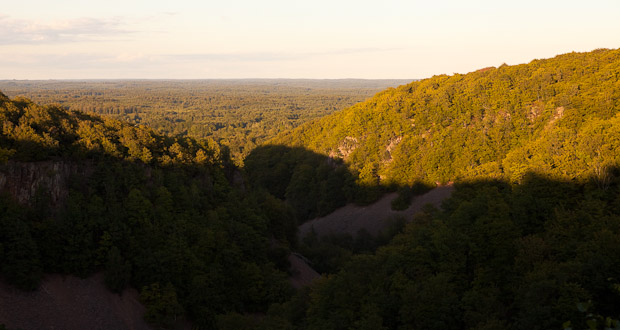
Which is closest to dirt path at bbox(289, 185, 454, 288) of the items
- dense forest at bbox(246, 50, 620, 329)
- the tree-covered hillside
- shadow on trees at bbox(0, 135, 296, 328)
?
dense forest at bbox(246, 50, 620, 329)

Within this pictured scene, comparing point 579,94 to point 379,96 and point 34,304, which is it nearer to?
point 379,96

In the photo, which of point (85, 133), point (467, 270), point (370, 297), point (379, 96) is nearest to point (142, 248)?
point (85, 133)

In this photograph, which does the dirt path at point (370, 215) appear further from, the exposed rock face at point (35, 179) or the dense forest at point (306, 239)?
the exposed rock face at point (35, 179)

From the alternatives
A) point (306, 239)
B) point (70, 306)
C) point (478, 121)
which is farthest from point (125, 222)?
point (478, 121)

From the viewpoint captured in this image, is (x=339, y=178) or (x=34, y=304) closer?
(x=34, y=304)

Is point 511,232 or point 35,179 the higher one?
point 35,179

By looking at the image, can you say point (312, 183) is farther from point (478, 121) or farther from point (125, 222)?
point (125, 222)

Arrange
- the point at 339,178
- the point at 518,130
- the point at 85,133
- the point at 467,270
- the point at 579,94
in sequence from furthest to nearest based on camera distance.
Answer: the point at 339,178
the point at 518,130
the point at 579,94
the point at 85,133
the point at 467,270
